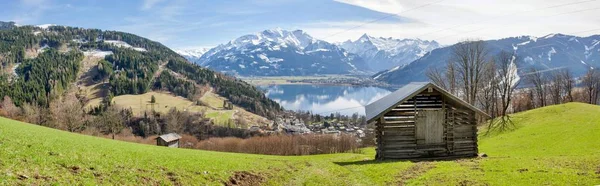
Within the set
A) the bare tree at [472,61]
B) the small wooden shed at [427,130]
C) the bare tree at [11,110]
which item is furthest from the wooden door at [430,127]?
the bare tree at [11,110]

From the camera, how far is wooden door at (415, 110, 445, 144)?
32969 mm

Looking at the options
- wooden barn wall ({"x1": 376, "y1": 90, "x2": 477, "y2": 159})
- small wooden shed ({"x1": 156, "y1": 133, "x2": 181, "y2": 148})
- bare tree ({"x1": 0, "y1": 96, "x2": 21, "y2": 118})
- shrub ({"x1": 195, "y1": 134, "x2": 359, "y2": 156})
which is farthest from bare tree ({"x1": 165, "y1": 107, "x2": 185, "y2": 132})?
wooden barn wall ({"x1": 376, "y1": 90, "x2": 477, "y2": 159})

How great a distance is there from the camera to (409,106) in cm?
3394

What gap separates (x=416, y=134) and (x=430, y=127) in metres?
1.47

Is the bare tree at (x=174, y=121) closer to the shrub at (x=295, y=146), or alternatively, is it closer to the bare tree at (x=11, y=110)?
the bare tree at (x=11, y=110)

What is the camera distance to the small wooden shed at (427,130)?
108ft

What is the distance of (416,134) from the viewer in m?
32.9

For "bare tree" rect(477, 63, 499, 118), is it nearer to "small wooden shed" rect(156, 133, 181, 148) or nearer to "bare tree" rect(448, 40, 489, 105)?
"bare tree" rect(448, 40, 489, 105)

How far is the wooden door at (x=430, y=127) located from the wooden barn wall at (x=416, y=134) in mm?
199

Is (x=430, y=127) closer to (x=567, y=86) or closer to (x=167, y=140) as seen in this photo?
(x=167, y=140)

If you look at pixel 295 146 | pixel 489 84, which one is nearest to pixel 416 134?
pixel 489 84

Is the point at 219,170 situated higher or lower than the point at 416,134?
lower

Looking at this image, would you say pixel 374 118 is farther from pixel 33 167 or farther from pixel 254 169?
pixel 33 167

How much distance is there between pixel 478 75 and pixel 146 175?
Result: 2864 inches
